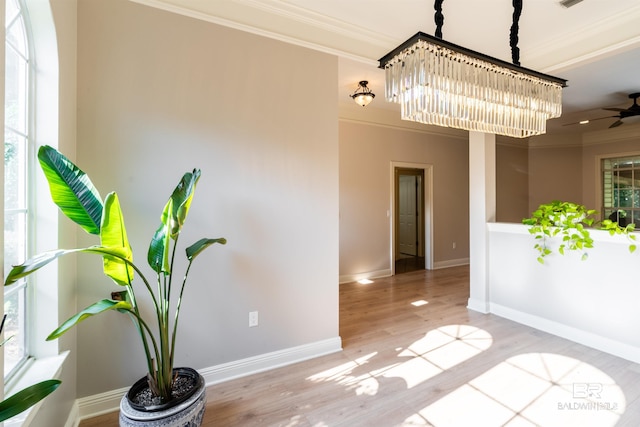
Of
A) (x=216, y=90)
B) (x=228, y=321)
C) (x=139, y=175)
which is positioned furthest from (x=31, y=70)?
(x=228, y=321)

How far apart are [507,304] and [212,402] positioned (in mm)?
3339

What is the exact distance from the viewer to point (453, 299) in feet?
13.6

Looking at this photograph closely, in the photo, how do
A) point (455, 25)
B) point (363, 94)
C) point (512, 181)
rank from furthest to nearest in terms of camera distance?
point (512, 181), point (363, 94), point (455, 25)

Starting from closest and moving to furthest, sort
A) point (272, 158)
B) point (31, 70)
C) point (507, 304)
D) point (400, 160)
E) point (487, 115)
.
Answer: point (31, 70)
point (487, 115)
point (272, 158)
point (507, 304)
point (400, 160)

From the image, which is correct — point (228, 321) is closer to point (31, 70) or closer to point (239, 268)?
point (239, 268)

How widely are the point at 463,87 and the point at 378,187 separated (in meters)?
3.66

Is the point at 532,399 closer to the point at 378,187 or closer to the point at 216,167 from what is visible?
the point at 216,167

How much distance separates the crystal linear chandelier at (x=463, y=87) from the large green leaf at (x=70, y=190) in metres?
1.66

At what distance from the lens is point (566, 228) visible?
9.65ft

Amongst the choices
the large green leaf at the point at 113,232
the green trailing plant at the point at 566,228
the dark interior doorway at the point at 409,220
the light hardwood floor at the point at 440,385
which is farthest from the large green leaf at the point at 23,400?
the dark interior doorway at the point at 409,220

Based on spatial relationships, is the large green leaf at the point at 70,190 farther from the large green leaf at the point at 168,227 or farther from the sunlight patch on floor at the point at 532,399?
the sunlight patch on floor at the point at 532,399

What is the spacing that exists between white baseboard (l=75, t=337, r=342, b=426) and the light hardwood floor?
2.2 inches

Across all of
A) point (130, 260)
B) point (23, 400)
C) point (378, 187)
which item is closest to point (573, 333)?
point (378, 187)

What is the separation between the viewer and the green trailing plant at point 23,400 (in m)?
0.71
